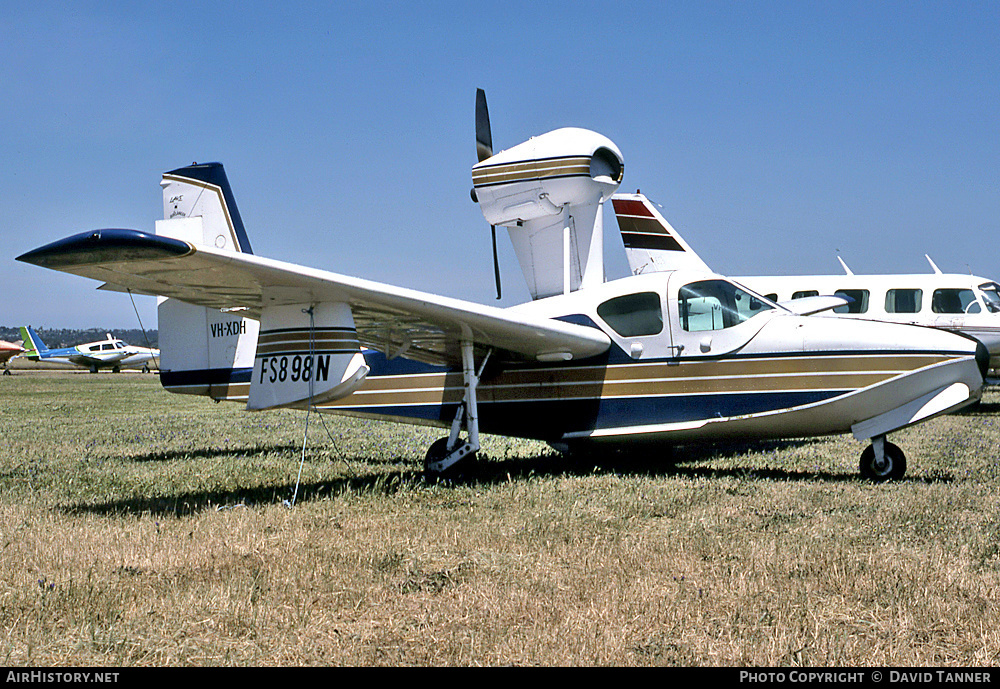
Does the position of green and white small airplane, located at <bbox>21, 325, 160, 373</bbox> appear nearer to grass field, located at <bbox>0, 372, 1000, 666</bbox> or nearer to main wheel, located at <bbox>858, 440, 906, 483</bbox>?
grass field, located at <bbox>0, 372, 1000, 666</bbox>

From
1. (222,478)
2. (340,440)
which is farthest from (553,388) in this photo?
(340,440)

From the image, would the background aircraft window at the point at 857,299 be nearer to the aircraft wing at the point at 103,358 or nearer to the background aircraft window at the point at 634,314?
the background aircraft window at the point at 634,314

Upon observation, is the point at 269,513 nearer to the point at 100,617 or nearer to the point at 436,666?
the point at 100,617

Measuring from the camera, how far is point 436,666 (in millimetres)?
3305

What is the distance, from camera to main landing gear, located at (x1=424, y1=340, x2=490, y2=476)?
26.4 feet

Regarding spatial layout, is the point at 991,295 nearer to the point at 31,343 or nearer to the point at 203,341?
the point at 203,341

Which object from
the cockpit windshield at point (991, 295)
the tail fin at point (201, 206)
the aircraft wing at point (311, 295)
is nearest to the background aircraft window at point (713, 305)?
the aircraft wing at point (311, 295)

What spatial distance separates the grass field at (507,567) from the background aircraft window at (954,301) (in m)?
9.41

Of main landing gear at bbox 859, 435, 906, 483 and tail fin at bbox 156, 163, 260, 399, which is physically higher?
tail fin at bbox 156, 163, 260, 399

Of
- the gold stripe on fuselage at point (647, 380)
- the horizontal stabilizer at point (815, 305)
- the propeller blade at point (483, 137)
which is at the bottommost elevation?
the gold stripe on fuselage at point (647, 380)

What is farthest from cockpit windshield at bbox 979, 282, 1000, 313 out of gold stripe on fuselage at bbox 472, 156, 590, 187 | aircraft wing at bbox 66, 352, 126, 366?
aircraft wing at bbox 66, 352, 126, 366

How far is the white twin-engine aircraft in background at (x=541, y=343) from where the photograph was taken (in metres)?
6.83

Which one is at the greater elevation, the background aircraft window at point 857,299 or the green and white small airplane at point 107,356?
the background aircraft window at point 857,299

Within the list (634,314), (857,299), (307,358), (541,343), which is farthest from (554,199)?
(857,299)
